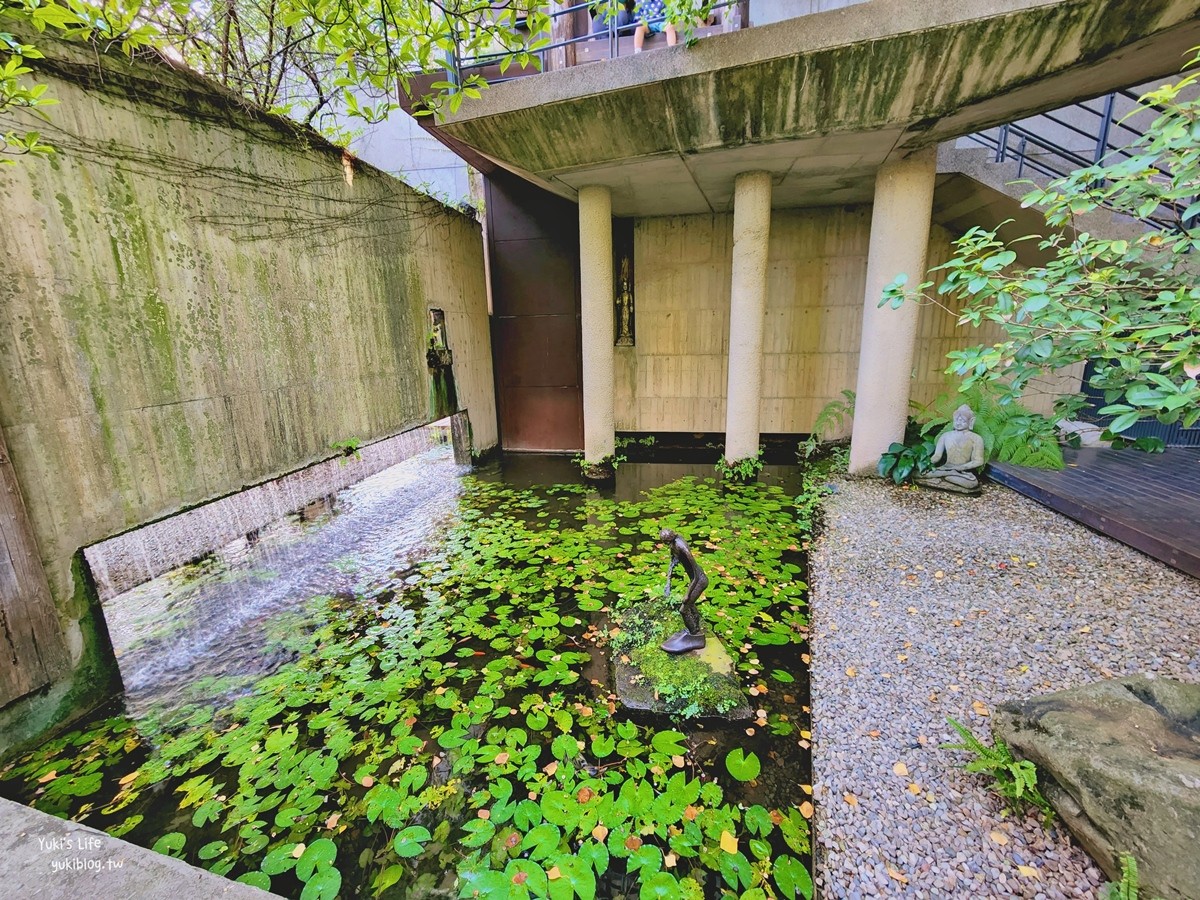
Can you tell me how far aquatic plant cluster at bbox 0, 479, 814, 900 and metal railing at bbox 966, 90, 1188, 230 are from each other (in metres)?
6.77

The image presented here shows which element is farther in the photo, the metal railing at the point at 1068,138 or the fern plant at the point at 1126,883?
the metal railing at the point at 1068,138

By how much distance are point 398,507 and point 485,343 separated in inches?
151

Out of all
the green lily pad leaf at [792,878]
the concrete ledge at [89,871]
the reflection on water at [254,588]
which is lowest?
the reflection on water at [254,588]

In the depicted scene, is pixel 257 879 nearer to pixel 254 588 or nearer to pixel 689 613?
pixel 689 613

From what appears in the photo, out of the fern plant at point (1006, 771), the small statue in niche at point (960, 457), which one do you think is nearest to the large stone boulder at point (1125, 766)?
the fern plant at point (1006, 771)

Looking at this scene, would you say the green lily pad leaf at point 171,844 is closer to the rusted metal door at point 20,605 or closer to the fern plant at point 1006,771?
the rusted metal door at point 20,605

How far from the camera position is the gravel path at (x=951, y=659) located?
2.04 meters

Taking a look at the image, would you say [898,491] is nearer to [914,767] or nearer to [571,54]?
[914,767]

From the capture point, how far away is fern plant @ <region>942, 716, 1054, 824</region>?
7.06ft

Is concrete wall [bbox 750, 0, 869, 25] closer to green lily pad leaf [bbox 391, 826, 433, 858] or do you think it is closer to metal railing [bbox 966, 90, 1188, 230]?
metal railing [bbox 966, 90, 1188, 230]

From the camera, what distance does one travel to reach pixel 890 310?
6586mm

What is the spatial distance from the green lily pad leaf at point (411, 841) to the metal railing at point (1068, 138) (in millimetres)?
9040

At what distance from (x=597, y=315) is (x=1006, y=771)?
6801 millimetres

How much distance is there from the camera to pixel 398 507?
7297mm
